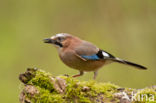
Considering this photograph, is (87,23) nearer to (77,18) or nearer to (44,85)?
(77,18)

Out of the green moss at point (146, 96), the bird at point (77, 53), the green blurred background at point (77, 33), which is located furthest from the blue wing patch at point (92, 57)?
the green blurred background at point (77, 33)

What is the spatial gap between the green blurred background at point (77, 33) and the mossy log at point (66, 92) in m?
5.51

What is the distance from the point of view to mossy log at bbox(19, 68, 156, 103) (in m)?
6.04

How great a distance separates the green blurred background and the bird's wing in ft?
9.62

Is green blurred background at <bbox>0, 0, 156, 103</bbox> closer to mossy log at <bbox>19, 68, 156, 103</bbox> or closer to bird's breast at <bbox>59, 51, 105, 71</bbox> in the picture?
bird's breast at <bbox>59, 51, 105, 71</bbox>

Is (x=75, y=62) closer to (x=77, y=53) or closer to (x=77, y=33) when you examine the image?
(x=77, y=53)

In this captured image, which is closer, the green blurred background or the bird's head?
the bird's head

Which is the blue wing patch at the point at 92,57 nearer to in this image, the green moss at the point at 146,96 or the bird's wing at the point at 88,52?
the bird's wing at the point at 88,52

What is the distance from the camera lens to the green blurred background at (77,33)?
12.7m

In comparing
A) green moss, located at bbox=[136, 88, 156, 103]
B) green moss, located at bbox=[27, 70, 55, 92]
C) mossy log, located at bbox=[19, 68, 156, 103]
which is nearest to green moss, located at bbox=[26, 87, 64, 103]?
mossy log, located at bbox=[19, 68, 156, 103]

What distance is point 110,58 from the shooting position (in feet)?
30.8

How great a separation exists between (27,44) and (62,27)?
1.19m

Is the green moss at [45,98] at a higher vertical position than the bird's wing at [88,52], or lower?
lower

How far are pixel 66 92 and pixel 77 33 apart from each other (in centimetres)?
857
